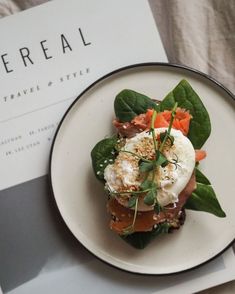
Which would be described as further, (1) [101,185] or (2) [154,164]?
(1) [101,185]

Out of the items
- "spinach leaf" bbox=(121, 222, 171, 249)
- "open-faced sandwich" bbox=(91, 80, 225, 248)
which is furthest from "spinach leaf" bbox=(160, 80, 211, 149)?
"spinach leaf" bbox=(121, 222, 171, 249)

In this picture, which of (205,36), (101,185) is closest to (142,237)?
(101,185)

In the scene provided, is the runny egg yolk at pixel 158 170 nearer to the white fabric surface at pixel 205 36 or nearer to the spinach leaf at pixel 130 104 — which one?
the spinach leaf at pixel 130 104

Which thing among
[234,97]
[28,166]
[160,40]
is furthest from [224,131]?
[28,166]

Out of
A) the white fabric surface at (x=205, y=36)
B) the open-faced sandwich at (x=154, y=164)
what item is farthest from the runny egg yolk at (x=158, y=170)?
the white fabric surface at (x=205, y=36)

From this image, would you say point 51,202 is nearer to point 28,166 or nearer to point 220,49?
point 28,166

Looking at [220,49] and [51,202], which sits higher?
[220,49]

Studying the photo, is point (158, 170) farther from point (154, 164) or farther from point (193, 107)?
point (193, 107)
